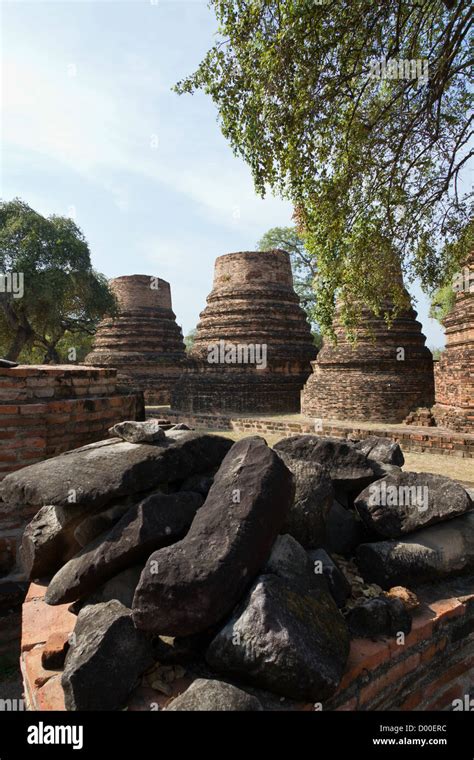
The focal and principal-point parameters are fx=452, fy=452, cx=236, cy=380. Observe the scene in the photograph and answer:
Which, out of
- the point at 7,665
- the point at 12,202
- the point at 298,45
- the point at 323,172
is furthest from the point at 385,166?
the point at 12,202

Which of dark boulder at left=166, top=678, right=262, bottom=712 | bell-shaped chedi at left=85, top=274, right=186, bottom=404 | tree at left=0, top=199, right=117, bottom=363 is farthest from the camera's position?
bell-shaped chedi at left=85, top=274, right=186, bottom=404

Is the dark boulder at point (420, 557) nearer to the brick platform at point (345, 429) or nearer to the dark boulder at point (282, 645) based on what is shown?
the dark boulder at point (282, 645)

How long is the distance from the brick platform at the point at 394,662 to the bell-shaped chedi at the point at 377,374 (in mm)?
8376

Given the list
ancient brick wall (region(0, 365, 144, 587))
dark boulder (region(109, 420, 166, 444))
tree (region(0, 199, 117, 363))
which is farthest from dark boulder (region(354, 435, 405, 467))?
tree (region(0, 199, 117, 363))

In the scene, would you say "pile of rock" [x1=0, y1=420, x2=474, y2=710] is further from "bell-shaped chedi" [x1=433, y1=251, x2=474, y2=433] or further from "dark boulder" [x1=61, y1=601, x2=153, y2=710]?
"bell-shaped chedi" [x1=433, y1=251, x2=474, y2=433]

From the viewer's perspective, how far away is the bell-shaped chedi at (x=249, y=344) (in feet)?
43.3

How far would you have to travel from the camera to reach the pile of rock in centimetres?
156

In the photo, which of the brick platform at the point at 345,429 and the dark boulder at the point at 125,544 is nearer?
the dark boulder at the point at 125,544

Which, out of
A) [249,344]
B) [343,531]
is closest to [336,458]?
[343,531]

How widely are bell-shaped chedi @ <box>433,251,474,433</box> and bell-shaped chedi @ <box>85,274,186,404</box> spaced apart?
10.8 m

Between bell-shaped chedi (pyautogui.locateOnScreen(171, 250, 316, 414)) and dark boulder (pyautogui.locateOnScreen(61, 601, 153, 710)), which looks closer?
dark boulder (pyautogui.locateOnScreen(61, 601, 153, 710))

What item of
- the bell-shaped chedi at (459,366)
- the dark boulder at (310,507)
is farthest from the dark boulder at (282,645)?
the bell-shaped chedi at (459,366)

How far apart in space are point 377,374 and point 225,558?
9.62m
